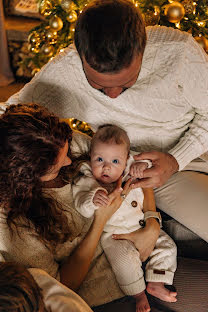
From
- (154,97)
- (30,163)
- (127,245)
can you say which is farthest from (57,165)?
(154,97)

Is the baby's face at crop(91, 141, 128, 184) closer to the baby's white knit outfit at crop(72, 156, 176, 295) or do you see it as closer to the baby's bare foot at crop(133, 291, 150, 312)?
the baby's white knit outfit at crop(72, 156, 176, 295)

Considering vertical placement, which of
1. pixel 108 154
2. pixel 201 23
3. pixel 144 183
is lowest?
pixel 144 183

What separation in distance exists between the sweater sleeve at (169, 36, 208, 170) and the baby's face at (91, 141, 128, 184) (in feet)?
0.86

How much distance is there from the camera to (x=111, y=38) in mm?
1138

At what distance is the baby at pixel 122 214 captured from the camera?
1.36 m

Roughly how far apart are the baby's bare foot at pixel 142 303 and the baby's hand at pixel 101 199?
389mm

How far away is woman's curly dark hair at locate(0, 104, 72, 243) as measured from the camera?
1113 millimetres

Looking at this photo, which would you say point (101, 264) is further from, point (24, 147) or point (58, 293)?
point (24, 147)

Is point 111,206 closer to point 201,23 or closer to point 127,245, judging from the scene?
point 127,245

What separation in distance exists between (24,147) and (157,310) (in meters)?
0.81


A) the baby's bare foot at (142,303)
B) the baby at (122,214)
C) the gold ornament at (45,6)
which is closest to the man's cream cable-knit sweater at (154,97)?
the baby at (122,214)

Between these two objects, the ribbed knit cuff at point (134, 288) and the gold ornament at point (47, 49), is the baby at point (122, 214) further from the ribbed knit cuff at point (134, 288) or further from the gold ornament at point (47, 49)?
the gold ornament at point (47, 49)

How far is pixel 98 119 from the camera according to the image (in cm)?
167

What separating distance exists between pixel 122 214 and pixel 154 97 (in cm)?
55
